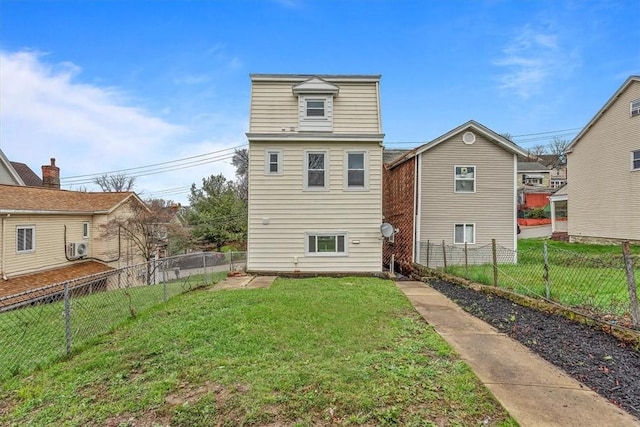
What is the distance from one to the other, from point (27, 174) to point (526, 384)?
107ft

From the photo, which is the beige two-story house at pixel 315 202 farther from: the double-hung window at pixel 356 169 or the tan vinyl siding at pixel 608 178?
the tan vinyl siding at pixel 608 178

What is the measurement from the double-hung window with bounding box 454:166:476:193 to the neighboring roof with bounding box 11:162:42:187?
93.8ft

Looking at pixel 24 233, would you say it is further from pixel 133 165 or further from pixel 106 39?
pixel 133 165

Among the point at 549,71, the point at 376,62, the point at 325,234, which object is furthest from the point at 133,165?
the point at 549,71

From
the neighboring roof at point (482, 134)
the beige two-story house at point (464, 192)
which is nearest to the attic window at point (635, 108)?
the neighboring roof at point (482, 134)

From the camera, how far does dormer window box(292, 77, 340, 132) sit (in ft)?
35.4

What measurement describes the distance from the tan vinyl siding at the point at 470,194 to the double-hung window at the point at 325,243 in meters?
3.90

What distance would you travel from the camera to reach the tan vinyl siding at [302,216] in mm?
10461

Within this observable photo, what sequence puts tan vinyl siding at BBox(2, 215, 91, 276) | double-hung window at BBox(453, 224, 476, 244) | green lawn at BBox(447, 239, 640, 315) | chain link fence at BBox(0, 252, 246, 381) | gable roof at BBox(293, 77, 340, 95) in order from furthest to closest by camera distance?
tan vinyl siding at BBox(2, 215, 91, 276) → double-hung window at BBox(453, 224, 476, 244) → gable roof at BBox(293, 77, 340, 95) → green lawn at BBox(447, 239, 640, 315) → chain link fence at BBox(0, 252, 246, 381)

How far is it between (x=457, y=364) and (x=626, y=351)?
216 centimetres

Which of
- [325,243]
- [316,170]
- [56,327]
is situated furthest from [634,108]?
[56,327]

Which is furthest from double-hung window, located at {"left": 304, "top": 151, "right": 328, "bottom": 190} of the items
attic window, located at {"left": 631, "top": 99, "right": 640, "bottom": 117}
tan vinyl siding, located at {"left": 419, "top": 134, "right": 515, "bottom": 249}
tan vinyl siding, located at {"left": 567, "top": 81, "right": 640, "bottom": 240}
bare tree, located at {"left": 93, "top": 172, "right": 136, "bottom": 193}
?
bare tree, located at {"left": 93, "top": 172, "right": 136, "bottom": 193}

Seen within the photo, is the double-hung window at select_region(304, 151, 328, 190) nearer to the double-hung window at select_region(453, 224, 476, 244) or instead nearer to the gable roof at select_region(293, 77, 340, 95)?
the gable roof at select_region(293, 77, 340, 95)

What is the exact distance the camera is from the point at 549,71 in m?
15.5
